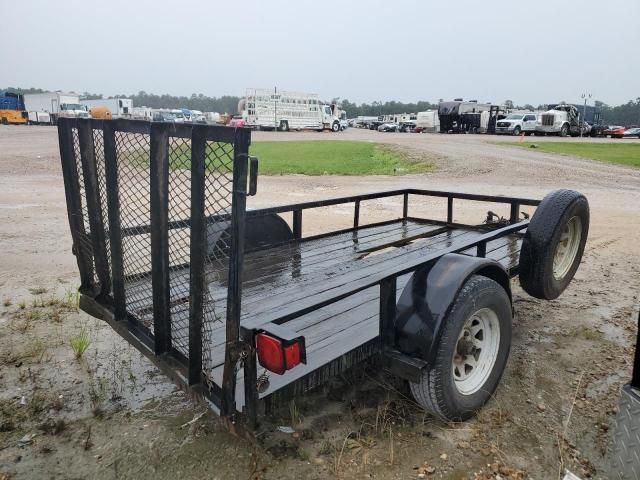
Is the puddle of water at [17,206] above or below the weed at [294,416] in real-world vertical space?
below

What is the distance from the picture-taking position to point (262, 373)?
2.55m

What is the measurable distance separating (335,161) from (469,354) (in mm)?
16572

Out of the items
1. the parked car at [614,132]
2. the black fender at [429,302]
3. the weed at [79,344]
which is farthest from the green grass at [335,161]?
the parked car at [614,132]

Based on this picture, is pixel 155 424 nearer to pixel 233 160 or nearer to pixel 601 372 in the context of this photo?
pixel 233 160

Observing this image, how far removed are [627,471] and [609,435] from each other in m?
0.87

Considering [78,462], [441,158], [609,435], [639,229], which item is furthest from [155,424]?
[441,158]

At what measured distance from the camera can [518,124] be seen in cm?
4053

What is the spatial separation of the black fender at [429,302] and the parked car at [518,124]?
4030 cm

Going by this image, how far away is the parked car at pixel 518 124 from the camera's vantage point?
1558 inches

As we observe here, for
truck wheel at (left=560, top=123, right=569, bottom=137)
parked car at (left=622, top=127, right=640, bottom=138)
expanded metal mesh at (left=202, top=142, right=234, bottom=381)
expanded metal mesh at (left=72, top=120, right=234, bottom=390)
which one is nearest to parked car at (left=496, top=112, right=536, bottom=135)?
truck wheel at (left=560, top=123, right=569, bottom=137)

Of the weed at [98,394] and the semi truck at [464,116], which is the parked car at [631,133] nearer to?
the semi truck at [464,116]

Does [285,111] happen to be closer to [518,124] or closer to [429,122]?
[429,122]

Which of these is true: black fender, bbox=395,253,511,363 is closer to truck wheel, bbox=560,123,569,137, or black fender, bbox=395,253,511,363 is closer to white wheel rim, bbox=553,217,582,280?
white wheel rim, bbox=553,217,582,280

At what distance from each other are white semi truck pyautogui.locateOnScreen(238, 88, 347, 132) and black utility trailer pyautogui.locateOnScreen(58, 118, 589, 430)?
38.0 meters
